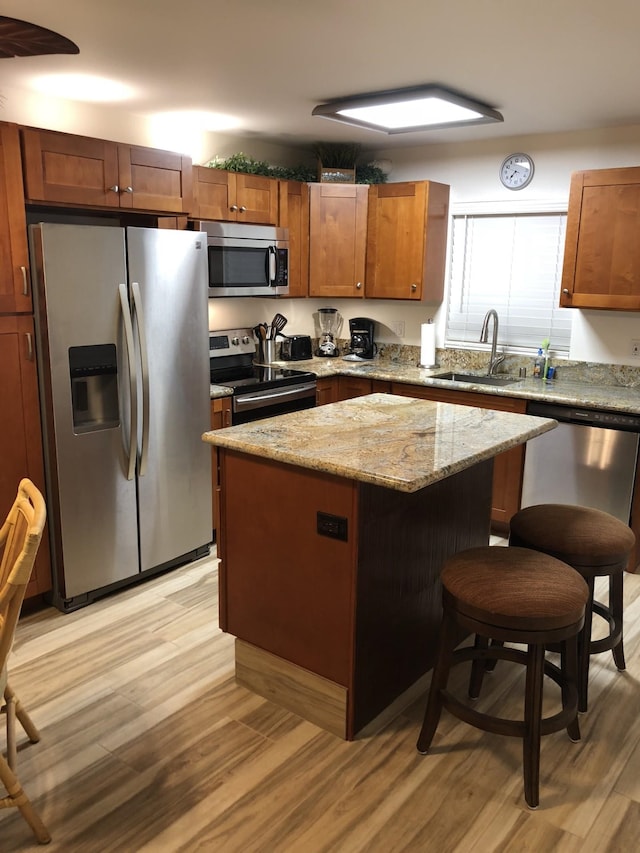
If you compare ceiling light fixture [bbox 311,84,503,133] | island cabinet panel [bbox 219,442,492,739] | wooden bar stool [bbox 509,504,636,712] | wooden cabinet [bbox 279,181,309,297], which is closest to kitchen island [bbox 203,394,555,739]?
Answer: island cabinet panel [bbox 219,442,492,739]

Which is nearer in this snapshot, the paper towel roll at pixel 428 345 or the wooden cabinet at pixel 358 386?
the wooden cabinet at pixel 358 386

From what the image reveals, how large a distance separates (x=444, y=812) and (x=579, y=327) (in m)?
→ 3.25

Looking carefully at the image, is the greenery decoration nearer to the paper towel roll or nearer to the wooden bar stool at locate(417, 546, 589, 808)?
the paper towel roll

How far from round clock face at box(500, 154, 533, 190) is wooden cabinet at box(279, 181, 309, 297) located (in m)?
1.34

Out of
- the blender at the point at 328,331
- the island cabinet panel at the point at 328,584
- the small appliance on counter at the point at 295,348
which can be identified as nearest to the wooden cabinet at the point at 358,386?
the small appliance on counter at the point at 295,348

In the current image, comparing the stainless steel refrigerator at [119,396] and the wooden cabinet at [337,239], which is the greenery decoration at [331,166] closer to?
the wooden cabinet at [337,239]

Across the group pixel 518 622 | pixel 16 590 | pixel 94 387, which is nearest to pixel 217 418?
pixel 94 387

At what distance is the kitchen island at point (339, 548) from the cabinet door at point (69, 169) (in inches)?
59.4

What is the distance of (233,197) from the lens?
13.9ft

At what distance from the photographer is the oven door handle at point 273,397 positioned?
4051 mm

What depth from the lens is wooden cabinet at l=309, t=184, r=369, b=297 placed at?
478cm

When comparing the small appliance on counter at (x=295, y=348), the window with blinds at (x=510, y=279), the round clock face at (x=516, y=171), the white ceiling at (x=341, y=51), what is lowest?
the small appliance on counter at (x=295, y=348)

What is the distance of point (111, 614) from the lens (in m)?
A: 3.27

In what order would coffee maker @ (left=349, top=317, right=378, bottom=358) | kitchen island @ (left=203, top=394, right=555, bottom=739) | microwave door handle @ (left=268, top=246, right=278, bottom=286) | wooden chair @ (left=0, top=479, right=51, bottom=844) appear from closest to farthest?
1. wooden chair @ (left=0, top=479, right=51, bottom=844)
2. kitchen island @ (left=203, top=394, right=555, bottom=739)
3. microwave door handle @ (left=268, top=246, right=278, bottom=286)
4. coffee maker @ (left=349, top=317, right=378, bottom=358)
